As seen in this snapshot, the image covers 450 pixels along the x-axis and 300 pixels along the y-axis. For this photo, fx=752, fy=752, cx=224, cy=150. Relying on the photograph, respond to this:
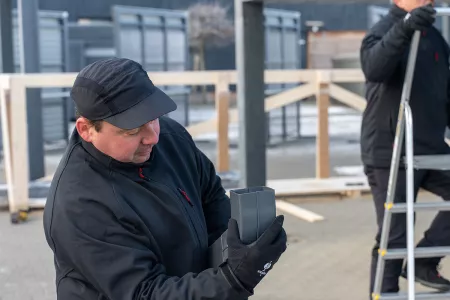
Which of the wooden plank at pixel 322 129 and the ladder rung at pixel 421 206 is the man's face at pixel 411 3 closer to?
the ladder rung at pixel 421 206

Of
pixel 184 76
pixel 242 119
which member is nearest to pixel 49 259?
pixel 242 119

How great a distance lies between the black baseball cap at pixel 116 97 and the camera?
5.98ft

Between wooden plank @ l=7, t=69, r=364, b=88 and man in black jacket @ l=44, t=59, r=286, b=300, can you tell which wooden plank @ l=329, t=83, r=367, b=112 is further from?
man in black jacket @ l=44, t=59, r=286, b=300

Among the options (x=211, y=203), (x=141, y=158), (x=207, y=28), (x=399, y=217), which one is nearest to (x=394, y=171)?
(x=399, y=217)

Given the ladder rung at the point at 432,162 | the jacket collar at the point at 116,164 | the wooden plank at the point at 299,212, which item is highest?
the jacket collar at the point at 116,164

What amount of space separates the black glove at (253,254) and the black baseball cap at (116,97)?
0.36 metres

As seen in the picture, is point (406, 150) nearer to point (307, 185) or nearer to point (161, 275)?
point (161, 275)

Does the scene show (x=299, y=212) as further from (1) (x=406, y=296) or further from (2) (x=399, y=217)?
(1) (x=406, y=296)

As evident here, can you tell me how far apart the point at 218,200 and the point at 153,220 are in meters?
0.42

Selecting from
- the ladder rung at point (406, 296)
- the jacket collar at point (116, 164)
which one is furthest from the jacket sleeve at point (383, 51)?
the jacket collar at point (116, 164)

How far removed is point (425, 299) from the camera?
3643mm

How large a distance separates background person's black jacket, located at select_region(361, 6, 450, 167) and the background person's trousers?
4.0 inches

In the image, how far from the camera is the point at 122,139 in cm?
188

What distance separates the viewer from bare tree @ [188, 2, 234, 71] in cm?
2505
